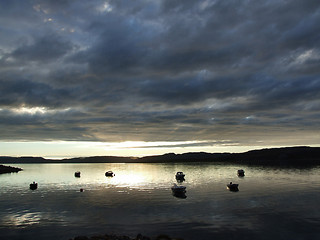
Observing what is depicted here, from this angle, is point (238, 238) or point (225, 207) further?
point (225, 207)

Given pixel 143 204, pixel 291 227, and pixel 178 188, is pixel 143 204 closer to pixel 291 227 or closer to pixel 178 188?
pixel 178 188

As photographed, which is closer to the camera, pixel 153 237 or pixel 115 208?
pixel 153 237

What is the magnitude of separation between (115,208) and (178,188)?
21006mm

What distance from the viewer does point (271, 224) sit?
1473 inches

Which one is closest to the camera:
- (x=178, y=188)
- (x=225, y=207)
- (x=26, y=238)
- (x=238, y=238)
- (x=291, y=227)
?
(x=238, y=238)

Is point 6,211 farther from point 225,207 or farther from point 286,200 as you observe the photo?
point 286,200

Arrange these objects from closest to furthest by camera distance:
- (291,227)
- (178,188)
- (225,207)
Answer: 1. (291,227)
2. (225,207)
3. (178,188)

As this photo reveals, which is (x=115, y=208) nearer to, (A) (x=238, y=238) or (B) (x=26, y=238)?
(B) (x=26, y=238)

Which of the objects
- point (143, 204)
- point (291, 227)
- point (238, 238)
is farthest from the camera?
point (143, 204)

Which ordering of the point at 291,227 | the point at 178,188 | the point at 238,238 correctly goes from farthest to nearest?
1. the point at 178,188
2. the point at 291,227
3. the point at 238,238

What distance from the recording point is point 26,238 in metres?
33.6

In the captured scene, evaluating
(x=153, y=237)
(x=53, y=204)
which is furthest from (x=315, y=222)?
(x=53, y=204)

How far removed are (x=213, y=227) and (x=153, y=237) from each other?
31.5 ft

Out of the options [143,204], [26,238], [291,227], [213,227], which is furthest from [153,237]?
[143,204]
